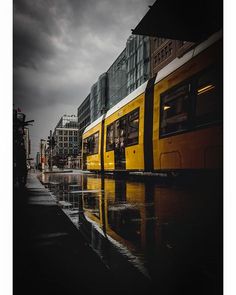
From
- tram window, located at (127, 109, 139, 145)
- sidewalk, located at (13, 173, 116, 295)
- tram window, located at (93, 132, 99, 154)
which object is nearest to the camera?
sidewalk, located at (13, 173, 116, 295)

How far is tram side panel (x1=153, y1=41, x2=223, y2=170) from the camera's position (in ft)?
13.9

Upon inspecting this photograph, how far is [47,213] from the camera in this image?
2729 millimetres

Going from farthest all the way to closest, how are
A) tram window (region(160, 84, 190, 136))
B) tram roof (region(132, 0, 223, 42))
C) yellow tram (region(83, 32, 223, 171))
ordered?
tram window (region(160, 84, 190, 136)), yellow tram (region(83, 32, 223, 171)), tram roof (region(132, 0, 223, 42))

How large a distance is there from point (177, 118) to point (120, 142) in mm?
3763

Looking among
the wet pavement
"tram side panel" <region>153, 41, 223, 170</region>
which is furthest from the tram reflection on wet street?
"tram side panel" <region>153, 41, 223, 170</region>

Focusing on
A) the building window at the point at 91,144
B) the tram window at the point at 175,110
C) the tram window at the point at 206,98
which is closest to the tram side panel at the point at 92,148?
the building window at the point at 91,144

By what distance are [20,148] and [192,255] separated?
2.04 meters

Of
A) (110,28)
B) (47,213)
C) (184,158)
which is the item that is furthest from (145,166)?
(110,28)

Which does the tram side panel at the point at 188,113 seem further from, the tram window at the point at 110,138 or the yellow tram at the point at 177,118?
the tram window at the point at 110,138

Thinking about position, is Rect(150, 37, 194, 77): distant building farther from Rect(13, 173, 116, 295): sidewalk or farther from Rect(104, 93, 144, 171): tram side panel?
Rect(13, 173, 116, 295): sidewalk

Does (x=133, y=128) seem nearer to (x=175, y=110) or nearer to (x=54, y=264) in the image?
(x=175, y=110)

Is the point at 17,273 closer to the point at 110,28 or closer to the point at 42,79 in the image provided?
the point at 42,79

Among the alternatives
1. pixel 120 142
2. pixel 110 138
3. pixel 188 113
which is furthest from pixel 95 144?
pixel 188 113

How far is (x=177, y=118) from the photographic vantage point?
5242 millimetres
